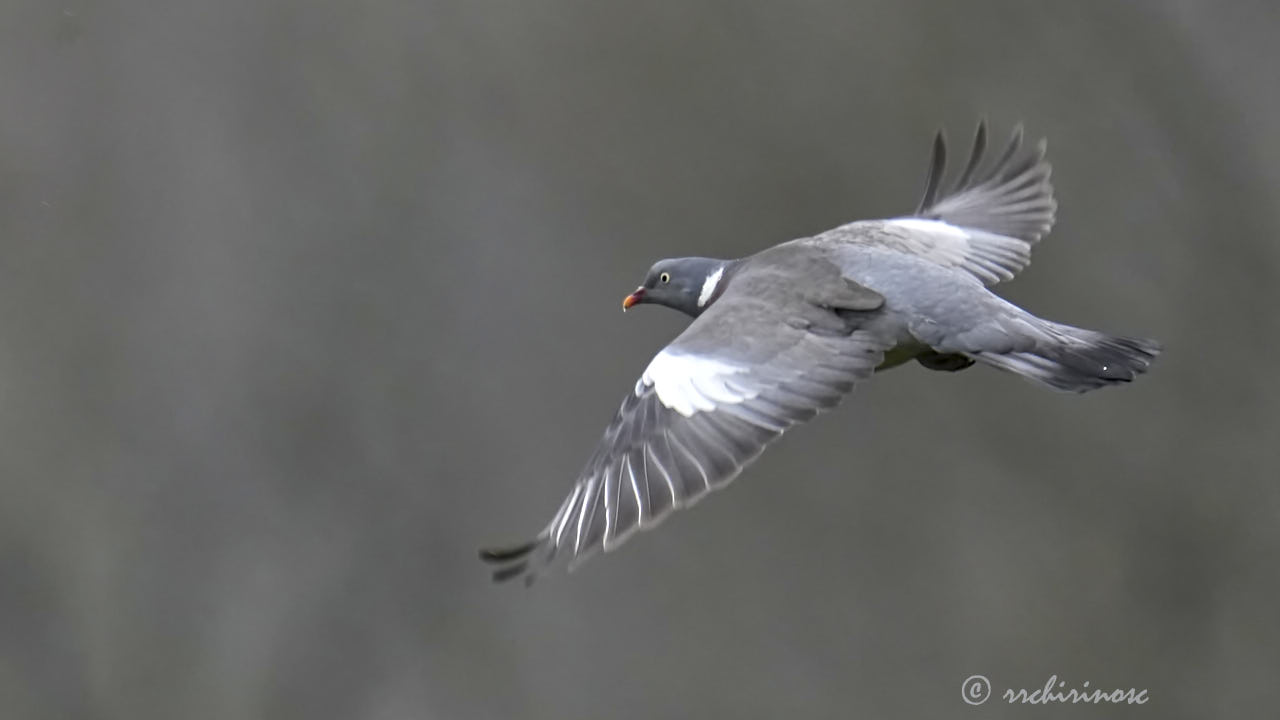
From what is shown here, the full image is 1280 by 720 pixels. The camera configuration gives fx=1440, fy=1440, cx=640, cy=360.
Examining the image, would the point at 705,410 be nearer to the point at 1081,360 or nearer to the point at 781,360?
the point at 781,360

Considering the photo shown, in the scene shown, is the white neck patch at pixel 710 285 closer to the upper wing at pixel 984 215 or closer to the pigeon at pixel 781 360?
the pigeon at pixel 781 360

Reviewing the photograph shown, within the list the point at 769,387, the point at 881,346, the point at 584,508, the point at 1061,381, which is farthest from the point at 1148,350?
the point at 584,508

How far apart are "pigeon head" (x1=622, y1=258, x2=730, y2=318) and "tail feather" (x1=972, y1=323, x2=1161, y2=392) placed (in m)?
0.86

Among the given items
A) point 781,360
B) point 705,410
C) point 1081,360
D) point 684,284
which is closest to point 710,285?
point 684,284

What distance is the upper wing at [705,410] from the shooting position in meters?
2.88

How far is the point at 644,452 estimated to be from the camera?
301 centimetres

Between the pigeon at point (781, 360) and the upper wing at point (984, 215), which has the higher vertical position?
the upper wing at point (984, 215)

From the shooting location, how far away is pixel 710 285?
378cm

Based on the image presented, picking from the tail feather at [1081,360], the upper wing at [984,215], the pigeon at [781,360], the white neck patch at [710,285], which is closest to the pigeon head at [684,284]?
the white neck patch at [710,285]

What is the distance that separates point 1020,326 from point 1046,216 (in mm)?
1081

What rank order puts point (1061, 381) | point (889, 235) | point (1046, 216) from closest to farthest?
point (1061, 381) < point (889, 235) < point (1046, 216)

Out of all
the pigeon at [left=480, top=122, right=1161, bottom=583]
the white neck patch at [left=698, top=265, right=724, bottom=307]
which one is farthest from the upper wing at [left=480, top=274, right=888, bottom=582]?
the white neck patch at [left=698, top=265, right=724, bottom=307]

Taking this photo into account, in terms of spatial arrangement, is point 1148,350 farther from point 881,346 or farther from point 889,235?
point 889,235

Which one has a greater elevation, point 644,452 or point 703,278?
point 703,278
